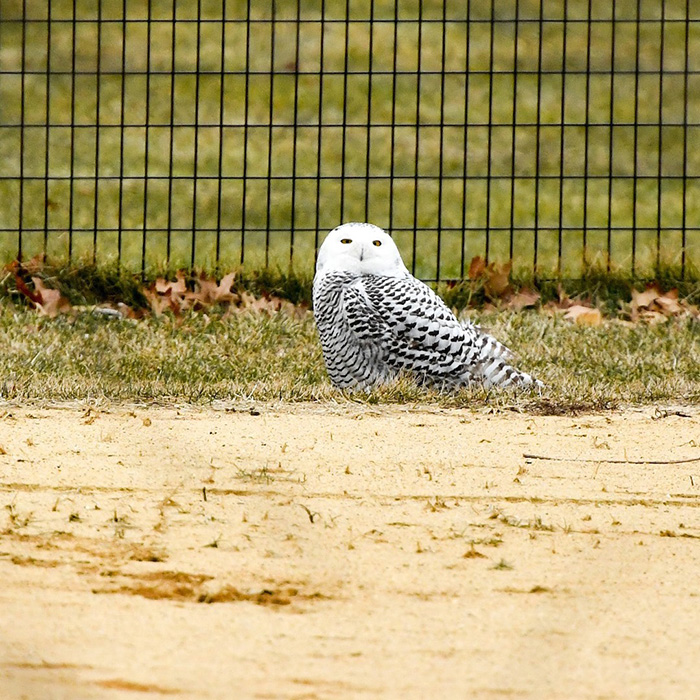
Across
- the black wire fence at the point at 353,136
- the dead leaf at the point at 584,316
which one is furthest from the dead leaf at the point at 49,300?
the dead leaf at the point at 584,316

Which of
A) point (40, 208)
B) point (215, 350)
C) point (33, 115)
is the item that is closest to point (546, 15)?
point (33, 115)

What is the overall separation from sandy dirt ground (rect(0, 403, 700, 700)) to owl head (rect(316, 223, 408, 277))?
912 mm

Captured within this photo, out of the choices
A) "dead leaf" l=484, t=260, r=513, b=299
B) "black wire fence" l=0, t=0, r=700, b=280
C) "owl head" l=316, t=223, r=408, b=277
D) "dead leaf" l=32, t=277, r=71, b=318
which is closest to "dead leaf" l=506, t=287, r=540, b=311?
"dead leaf" l=484, t=260, r=513, b=299

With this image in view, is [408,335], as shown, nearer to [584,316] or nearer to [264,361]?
[264,361]

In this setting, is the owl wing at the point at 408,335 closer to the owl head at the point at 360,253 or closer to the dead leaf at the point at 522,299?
the owl head at the point at 360,253

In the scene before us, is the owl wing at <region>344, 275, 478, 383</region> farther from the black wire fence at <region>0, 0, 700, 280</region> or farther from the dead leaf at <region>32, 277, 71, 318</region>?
the black wire fence at <region>0, 0, 700, 280</region>

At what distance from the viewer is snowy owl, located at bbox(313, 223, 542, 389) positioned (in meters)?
5.62

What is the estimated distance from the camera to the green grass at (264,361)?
543cm

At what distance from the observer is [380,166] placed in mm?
12828

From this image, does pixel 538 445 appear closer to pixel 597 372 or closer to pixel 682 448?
pixel 682 448

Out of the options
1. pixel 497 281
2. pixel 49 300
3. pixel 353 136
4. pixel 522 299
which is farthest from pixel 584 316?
pixel 353 136

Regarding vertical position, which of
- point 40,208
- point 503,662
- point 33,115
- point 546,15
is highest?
point 546,15

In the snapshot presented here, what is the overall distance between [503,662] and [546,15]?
14.0 m

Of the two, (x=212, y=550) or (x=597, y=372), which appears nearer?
(x=212, y=550)
